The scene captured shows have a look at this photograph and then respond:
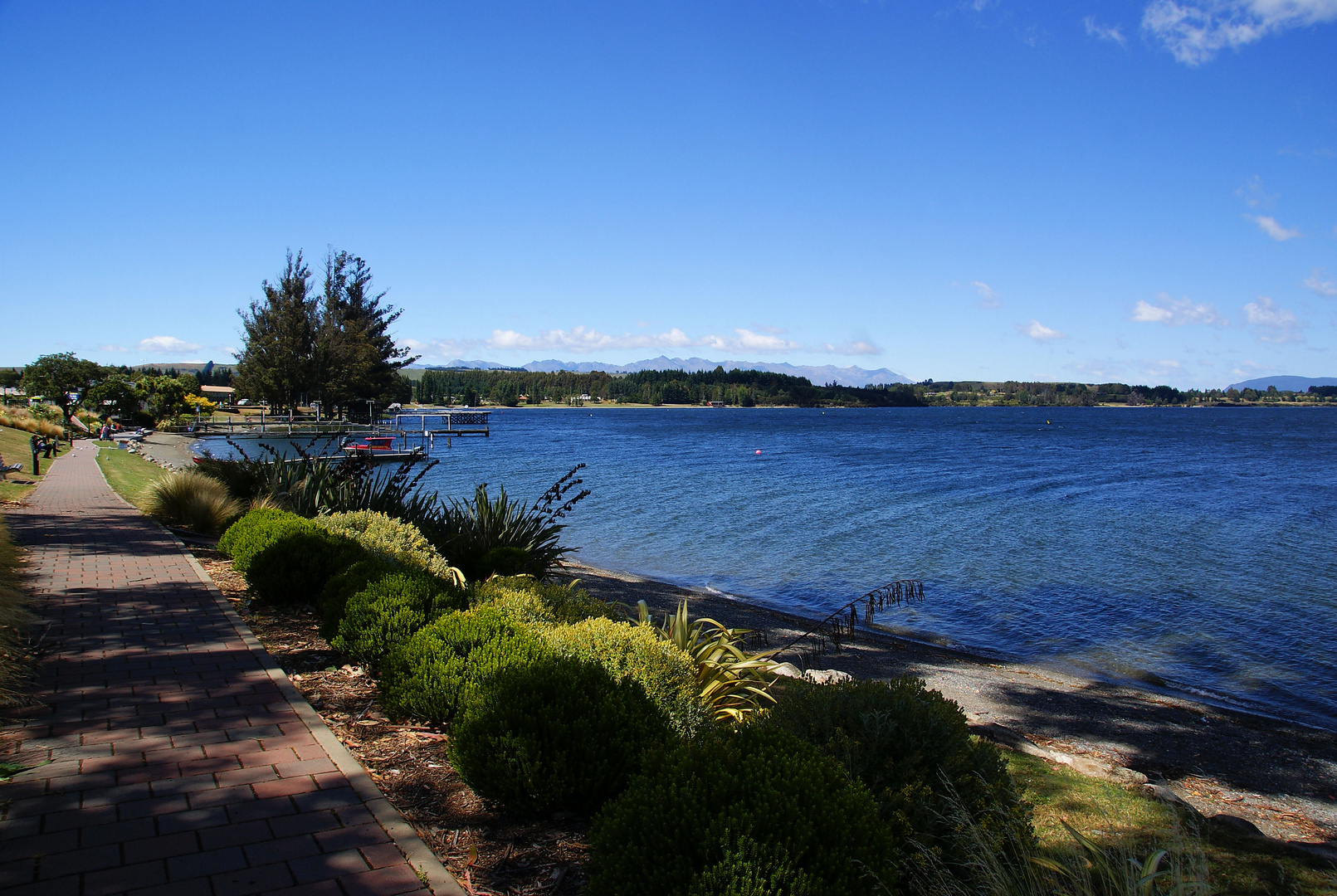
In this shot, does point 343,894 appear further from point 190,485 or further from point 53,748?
point 190,485

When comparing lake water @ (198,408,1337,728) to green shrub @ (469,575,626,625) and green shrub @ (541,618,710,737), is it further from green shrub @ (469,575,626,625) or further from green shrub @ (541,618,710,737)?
green shrub @ (541,618,710,737)

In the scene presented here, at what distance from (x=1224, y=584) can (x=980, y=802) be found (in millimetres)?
16688

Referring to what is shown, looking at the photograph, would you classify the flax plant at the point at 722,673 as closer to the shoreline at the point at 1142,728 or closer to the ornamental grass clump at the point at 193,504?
the shoreline at the point at 1142,728

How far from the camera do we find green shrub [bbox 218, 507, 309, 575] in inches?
288

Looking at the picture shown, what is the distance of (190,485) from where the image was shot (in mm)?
12031

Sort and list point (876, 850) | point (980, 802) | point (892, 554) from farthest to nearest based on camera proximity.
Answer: point (892, 554) < point (980, 802) < point (876, 850)

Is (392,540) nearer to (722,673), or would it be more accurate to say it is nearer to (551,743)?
(722,673)

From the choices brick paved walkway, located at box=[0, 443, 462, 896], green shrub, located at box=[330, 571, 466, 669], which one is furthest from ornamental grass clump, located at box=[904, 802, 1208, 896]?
green shrub, located at box=[330, 571, 466, 669]

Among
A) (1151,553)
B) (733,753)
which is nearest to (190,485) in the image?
(733,753)

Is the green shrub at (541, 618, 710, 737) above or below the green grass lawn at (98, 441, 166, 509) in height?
above

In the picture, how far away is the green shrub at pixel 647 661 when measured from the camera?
388 cm

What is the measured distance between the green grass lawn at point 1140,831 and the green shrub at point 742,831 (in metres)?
1.31

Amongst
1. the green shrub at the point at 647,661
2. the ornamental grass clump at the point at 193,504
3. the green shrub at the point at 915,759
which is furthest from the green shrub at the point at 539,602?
the ornamental grass clump at the point at 193,504

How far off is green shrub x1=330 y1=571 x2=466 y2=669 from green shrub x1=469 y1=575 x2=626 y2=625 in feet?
0.81
